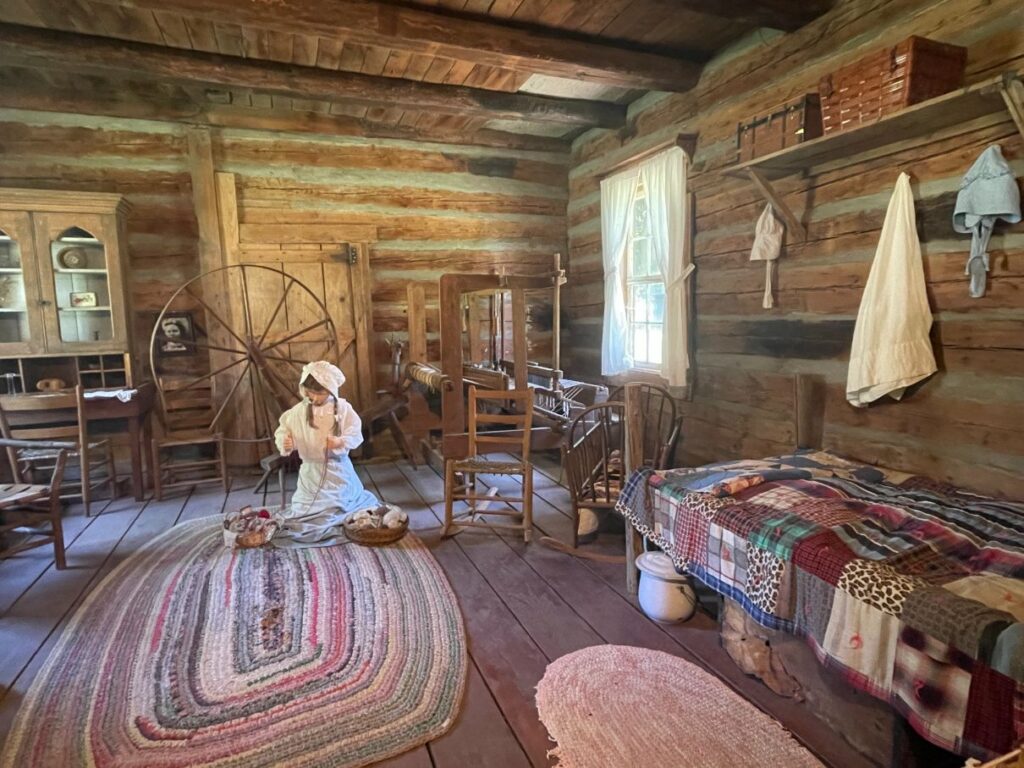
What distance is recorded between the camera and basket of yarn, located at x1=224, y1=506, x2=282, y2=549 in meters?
3.00

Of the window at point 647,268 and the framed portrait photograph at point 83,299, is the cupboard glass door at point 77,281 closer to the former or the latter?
the framed portrait photograph at point 83,299

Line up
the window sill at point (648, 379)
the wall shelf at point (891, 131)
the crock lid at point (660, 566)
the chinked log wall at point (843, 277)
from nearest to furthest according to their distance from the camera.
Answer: the wall shelf at point (891, 131)
the chinked log wall at point (843, 277)
the crock lid at point (660, 566)
the window sill at point (648, 379)

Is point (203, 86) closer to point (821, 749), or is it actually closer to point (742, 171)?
point (742, 171)

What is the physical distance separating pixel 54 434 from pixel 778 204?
4.65 metres

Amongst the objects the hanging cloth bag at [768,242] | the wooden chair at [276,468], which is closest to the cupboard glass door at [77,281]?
the wooden chair at [276,468]

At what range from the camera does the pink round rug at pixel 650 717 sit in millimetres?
1628

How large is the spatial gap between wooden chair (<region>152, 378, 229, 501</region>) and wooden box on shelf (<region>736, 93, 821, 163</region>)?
379 centimetres

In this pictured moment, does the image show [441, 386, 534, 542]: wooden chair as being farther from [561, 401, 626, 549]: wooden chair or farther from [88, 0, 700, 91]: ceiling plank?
[88, 0, 700, 91]: ceiling plank

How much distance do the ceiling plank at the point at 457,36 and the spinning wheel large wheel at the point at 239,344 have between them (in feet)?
6.53

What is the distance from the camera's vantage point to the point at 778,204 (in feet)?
9.37

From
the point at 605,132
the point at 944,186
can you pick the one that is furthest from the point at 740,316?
the point at 605,132

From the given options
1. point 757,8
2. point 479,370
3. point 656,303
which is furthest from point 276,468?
point 757,8

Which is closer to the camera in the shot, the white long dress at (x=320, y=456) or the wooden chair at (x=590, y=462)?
the wooden chair at (x=590, y=462)

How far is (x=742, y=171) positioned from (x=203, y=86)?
12.0 ft
